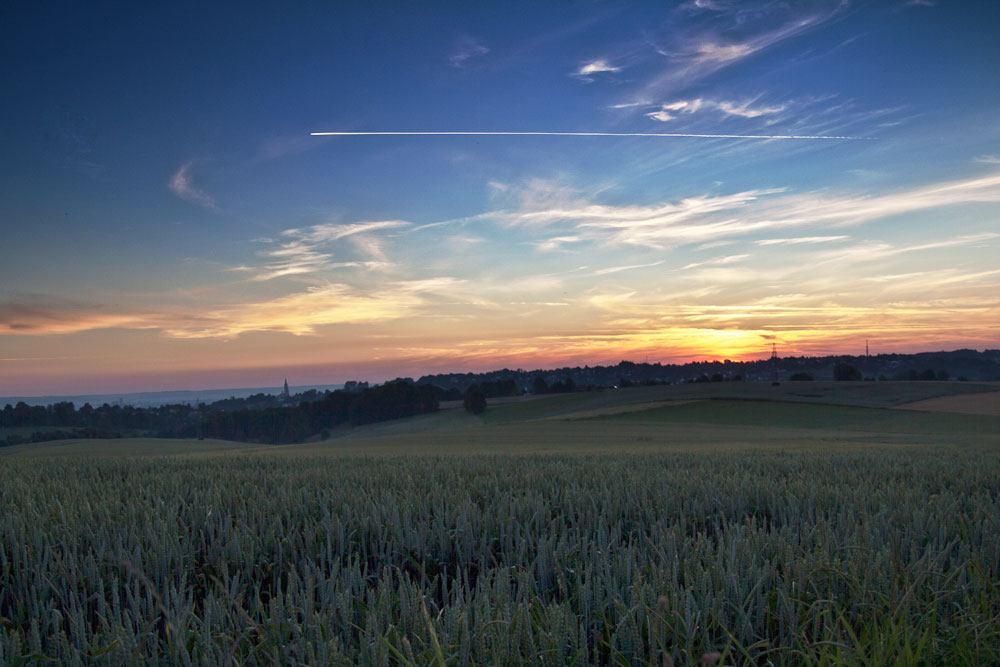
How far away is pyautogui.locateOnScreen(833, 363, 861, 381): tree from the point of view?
8006 centimetres

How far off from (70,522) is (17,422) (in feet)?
246

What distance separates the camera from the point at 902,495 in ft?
13.0

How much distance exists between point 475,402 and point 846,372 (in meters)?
50.6

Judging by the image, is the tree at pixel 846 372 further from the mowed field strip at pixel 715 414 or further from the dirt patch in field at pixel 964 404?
the dirt patch in field at pixel 964 404

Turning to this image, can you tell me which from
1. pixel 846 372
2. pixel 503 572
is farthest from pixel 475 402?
pixel 503 572

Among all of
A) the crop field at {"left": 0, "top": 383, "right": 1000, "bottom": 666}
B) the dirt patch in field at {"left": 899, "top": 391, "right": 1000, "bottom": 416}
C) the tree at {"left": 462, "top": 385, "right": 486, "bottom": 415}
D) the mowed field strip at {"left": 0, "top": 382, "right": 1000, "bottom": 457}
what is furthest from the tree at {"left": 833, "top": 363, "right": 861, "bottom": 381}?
the crop field at {"left": 0, "top": 383, "right": 1000, "bottom": 666}

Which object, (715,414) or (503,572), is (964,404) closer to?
(715,414)

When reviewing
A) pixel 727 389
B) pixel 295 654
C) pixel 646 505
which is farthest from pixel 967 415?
pixel 295 654

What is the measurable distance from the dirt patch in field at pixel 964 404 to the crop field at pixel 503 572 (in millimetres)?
49396

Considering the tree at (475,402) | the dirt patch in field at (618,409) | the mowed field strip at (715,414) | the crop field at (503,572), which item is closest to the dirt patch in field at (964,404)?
the mowed field strip at (715,414)

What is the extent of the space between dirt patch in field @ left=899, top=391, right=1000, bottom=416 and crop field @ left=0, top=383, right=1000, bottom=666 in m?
49.4

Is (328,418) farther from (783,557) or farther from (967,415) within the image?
(783,557)

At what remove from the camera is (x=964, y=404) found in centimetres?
4766

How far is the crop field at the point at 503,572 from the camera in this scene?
1852mm
